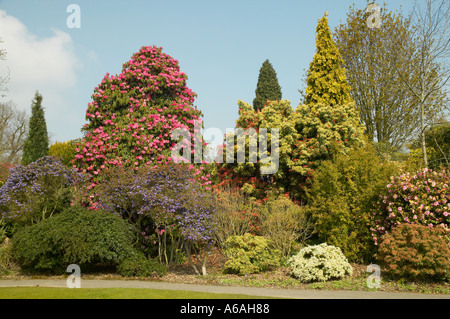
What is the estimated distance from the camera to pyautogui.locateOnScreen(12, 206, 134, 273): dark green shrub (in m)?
9.69

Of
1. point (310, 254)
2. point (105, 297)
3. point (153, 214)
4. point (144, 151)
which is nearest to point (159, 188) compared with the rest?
point (153, 214)

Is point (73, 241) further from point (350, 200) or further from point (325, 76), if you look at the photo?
point (325, 76)

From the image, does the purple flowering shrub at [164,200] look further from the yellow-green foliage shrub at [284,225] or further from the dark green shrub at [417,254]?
the dark green shrub at [417,254]

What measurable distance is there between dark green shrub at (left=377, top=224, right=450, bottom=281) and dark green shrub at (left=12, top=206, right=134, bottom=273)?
686 centimetres

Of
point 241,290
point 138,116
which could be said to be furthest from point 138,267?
point 138,116

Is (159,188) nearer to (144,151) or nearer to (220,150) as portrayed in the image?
(144,151)

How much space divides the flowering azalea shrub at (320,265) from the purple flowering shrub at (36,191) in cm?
768

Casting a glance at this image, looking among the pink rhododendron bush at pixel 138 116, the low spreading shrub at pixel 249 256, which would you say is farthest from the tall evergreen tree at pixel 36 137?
the low spreading shrub at pixel 249 256

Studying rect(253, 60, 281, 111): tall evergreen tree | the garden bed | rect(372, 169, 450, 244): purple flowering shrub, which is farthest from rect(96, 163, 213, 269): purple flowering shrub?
rect(253, 60, 281, 111): tall evergreen tree

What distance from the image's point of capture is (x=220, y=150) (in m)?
14.4

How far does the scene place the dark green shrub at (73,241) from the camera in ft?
31.8

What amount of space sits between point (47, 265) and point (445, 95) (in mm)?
20294

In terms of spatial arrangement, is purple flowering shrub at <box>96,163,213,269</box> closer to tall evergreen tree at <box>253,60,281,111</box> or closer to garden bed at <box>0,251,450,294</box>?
garden bed at <box>0,251,450,294</box>

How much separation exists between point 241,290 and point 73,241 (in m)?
4.61
